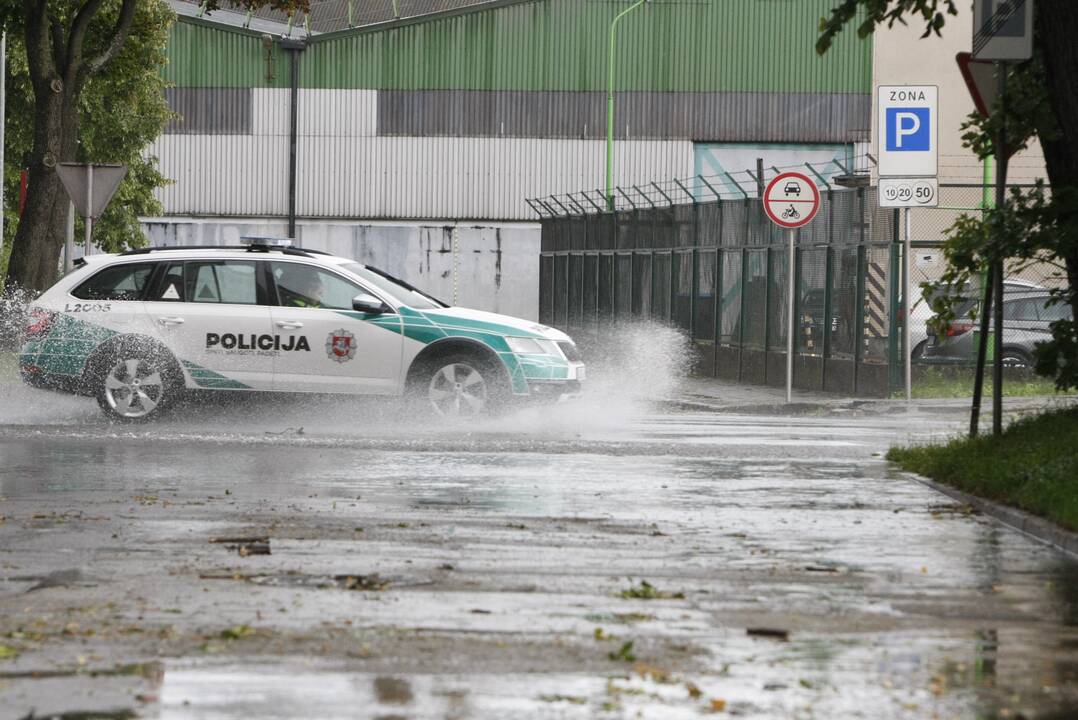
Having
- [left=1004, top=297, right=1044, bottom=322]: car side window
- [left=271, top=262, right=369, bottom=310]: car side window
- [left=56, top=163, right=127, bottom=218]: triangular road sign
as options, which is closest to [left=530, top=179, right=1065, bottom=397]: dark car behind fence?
[left=1004, top=297, right=1044, bottom=322]: car side window

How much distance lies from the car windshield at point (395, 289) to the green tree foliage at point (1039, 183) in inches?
210

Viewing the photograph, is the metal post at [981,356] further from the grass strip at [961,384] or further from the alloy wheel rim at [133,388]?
the grass strip at [961,384]

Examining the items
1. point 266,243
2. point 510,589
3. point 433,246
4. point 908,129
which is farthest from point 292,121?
point 510,589

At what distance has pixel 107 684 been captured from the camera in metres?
5.89

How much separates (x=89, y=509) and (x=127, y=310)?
654cm

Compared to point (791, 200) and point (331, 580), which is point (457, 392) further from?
point (331, 580)

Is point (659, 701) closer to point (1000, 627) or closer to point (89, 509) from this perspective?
point (1000, 627)

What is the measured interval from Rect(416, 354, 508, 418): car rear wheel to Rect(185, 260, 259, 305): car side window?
1.74 meters

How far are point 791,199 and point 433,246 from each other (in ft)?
114

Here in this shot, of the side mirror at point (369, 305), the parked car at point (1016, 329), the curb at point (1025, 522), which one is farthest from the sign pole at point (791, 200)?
the curb at point (1025, 522)

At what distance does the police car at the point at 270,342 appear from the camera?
55.2ft

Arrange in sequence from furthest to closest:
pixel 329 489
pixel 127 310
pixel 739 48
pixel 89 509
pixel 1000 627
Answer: pixel 739 48 → pixel 127 310 → pixel 329 489 → pixel 89 509 → pixel 1000 627

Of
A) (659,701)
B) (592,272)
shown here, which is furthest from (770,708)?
(592,272)

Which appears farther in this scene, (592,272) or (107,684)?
(592,272)
